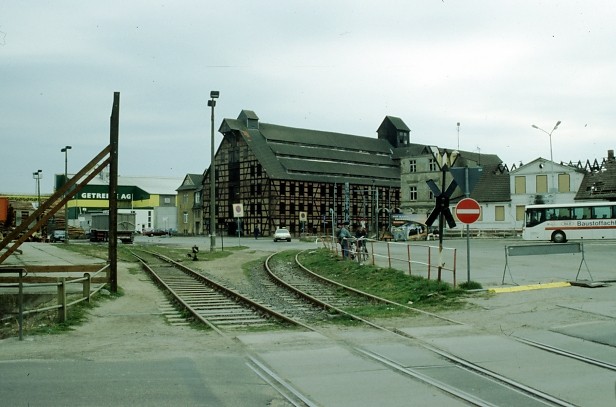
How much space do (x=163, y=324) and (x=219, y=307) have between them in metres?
2.69

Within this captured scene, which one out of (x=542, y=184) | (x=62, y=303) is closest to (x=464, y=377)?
(x=62, y=303)

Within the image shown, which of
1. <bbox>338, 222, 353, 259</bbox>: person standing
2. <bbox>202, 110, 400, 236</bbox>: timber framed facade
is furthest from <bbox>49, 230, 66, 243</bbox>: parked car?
<bbox>338, 222, 353, 259</bbox>: person standing

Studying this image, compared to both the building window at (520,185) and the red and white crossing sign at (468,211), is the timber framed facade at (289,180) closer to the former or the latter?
the building window at (520,185)

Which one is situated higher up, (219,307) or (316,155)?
(316,155)

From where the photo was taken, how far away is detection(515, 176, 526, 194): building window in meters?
68.8

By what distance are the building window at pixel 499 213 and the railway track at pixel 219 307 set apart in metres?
52.6

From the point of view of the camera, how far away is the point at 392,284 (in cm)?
1953

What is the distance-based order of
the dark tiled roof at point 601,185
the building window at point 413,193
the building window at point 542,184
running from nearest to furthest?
1. the dark tiled roof at point 601,185
2. the building window at point 542,184
3. the building window at point 413,193

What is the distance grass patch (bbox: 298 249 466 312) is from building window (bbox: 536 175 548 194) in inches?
1758

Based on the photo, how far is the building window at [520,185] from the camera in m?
68.8

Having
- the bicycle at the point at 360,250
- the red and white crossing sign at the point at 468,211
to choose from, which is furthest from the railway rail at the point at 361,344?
the bicycle at the point at 360,250

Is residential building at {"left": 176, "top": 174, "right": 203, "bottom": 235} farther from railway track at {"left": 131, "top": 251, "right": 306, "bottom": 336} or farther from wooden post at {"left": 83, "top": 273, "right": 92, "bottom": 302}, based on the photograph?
wooden post at {"left": 83, "top": 273, "right": 92, "bottom": 302}

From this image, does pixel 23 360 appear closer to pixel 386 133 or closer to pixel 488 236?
pixel 488 236

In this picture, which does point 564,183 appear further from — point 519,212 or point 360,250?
point 360,250
